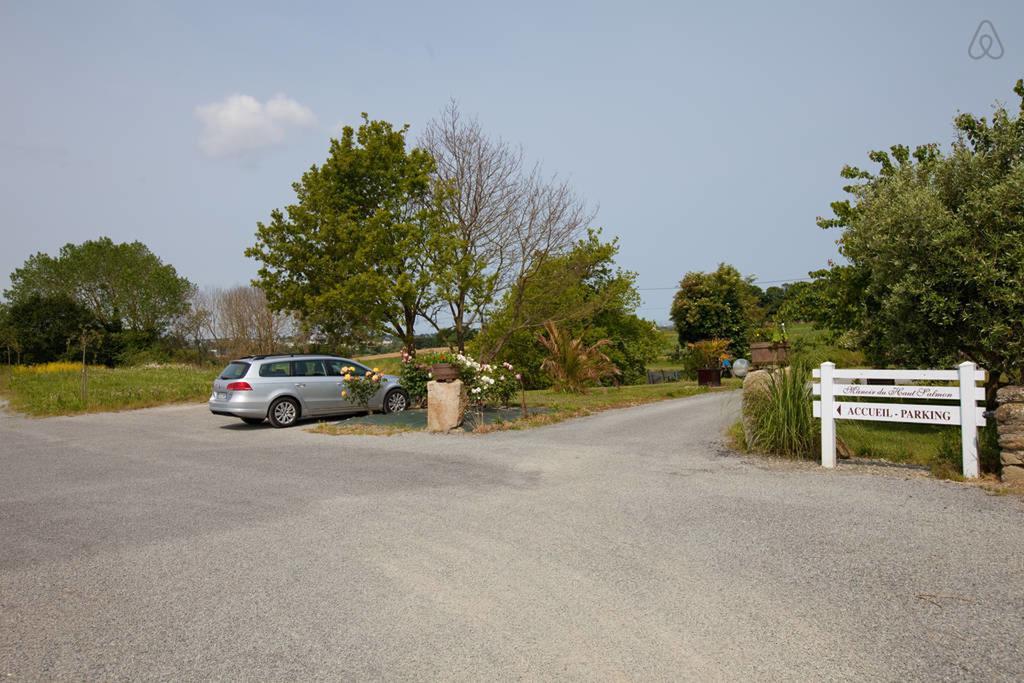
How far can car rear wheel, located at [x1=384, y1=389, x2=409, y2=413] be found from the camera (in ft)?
55.2

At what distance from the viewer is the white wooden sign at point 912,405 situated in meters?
7.55

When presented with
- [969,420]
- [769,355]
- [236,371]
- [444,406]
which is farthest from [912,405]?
[236,371]

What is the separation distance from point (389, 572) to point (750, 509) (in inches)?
135

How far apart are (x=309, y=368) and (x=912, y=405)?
12123 mm

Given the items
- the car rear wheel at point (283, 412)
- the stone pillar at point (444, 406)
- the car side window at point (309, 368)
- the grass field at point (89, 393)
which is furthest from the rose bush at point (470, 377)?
the grass field at point (89, 393)

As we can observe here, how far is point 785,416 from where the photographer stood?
9.32m

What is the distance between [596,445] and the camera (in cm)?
1108

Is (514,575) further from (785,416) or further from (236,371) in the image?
(236,371)

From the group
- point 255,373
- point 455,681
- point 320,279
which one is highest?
point 320,279

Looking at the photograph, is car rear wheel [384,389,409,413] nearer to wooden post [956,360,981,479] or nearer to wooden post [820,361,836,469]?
wooden post [820,361,836,469]

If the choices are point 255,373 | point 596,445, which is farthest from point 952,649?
point 255,373

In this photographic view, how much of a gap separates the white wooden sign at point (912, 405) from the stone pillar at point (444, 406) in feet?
22.1

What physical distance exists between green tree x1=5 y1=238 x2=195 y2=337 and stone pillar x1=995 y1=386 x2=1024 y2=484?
58850 millimetres

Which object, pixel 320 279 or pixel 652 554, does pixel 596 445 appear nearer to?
pixel 652 554
